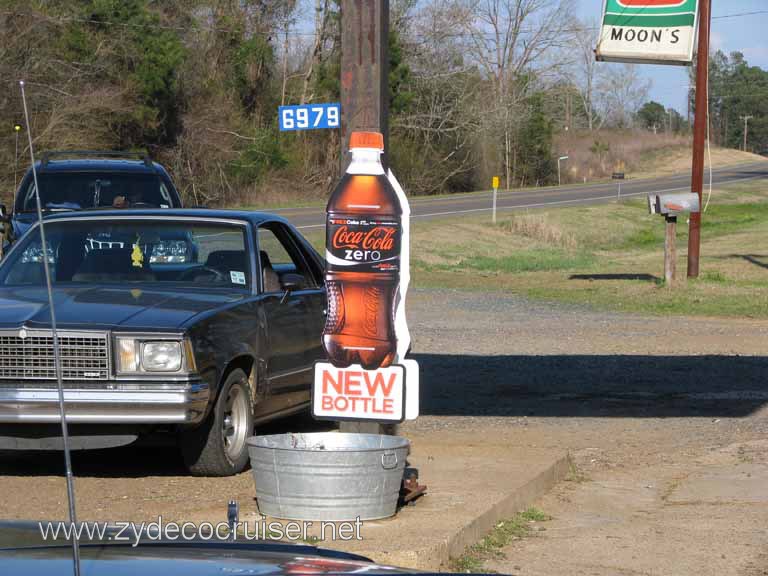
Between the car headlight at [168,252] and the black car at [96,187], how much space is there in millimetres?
5284

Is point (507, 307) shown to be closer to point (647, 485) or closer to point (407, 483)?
point (647, 485)

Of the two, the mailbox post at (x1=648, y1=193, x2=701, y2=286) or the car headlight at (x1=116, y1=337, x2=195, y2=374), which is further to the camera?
the mailbox post at (x1=648, y1=193, x2=701, y2=286)

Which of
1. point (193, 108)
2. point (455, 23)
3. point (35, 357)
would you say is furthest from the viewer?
point (455, 23)

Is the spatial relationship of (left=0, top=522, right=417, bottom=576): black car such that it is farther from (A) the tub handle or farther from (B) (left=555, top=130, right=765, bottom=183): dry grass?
(B) (left=555, top=130, right=765, bottom=183): dry grass

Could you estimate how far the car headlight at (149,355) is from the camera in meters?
6.88

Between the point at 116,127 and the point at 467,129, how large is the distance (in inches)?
1119

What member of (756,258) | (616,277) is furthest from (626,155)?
(616,277)

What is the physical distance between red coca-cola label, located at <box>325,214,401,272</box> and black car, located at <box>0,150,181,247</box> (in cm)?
805

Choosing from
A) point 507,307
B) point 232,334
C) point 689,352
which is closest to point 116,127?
point 507,307

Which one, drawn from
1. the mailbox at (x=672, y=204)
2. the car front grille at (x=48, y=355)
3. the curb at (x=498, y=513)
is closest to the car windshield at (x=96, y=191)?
the car front grille at (x=48, y=355)

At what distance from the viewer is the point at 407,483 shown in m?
6.44

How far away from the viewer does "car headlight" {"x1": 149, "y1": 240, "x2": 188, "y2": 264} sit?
8.42 meters

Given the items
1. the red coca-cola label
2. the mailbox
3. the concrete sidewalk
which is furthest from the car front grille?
the mailbox

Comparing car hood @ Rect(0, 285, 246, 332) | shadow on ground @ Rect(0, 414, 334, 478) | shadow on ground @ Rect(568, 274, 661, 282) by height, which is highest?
car hood @ Rect(0, 285, 246, 332)
